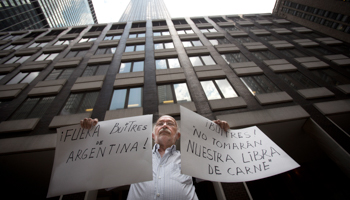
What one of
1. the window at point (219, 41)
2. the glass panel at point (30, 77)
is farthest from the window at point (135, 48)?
the glass panel at point (30, 77)

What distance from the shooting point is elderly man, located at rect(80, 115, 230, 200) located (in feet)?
8.18

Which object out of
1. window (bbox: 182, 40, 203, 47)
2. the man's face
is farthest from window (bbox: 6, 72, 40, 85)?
window (bbox: 182, 40, 203, 47)

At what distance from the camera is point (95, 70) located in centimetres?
1046

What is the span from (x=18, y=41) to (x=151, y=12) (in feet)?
335

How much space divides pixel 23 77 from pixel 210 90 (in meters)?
14.3

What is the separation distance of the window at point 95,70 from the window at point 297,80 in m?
13.4

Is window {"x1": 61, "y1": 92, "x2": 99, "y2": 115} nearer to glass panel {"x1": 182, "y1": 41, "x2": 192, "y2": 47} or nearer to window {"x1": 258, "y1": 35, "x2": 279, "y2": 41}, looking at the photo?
glass panel {"x1": 182, "y1": 41, "x2": 192, "y2": 47}

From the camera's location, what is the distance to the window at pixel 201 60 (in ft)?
36.0

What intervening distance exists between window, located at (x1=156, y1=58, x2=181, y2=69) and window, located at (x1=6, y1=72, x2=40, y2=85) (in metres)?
9.68

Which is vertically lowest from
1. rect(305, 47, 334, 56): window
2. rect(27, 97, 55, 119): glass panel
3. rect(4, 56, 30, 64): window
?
rect(27, 97, 55, 119): glass panel

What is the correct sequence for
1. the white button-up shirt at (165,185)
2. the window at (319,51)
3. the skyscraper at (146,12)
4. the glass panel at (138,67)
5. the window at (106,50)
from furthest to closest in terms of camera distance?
the skyscraper at (146,12) → the window at (106,50) → the window at (319,51) → the glass panel at (138,67) → the white button-up shirt at (165,185)

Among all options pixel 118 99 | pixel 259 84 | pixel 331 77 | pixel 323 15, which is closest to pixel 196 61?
pixel 259 84

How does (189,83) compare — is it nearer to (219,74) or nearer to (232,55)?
(219,74)

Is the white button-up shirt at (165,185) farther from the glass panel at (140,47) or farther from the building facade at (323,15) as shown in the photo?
the building facade at (323,15)
